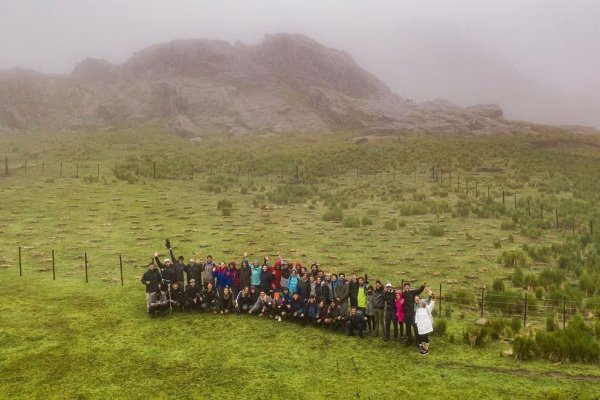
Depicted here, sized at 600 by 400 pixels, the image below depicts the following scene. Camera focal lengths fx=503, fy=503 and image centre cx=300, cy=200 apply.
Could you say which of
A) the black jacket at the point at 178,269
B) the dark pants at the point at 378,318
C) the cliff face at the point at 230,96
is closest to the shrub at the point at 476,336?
the dark pants at the point at 378,318

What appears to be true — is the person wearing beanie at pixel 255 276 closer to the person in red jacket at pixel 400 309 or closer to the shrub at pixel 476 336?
the person in red jacket at pixel 400 309

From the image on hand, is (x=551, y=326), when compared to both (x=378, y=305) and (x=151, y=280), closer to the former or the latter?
(x=378, y=305)

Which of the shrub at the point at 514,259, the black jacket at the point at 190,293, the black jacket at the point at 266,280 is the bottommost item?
the shrub at the point at 514,259

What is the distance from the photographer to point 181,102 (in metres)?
108

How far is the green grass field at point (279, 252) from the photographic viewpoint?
12086mm

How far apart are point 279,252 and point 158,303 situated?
31.5 ft

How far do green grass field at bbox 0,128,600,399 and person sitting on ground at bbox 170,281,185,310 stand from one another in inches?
18.1

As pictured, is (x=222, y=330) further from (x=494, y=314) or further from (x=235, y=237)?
(x=235, y=237)

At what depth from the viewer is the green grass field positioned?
A: 12086 millimetres

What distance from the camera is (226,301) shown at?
667 inches

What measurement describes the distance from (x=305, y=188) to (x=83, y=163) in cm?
2755

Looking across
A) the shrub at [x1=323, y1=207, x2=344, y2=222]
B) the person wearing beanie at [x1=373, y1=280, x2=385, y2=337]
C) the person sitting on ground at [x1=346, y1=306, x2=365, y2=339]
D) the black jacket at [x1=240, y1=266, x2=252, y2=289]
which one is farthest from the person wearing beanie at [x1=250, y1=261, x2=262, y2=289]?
the shrub at [x1=323, y1=207, x2=344, y2=222]

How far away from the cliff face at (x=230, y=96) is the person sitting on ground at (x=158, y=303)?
74.1 m

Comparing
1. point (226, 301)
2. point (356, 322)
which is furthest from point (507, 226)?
point (226, 301)
